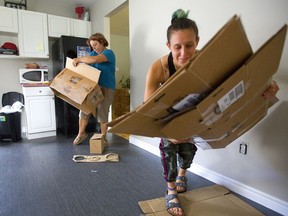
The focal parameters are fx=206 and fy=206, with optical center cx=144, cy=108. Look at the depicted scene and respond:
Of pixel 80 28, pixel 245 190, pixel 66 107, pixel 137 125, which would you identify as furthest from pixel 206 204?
pixel 80 28

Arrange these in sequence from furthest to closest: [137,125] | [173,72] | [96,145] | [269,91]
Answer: [96,145], [173,72], [269,91], [137,125]

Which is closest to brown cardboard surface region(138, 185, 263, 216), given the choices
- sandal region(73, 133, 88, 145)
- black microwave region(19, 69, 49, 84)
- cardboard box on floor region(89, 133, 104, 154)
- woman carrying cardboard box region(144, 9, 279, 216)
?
woman carrying cardboard box region(144, 9, 279, 216)

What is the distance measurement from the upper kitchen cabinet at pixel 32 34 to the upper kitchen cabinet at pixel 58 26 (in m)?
0.08

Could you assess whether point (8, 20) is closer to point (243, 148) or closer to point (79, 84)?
point (79, 84)

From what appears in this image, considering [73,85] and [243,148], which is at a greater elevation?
[73,85]

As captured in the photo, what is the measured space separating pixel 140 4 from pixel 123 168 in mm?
1863

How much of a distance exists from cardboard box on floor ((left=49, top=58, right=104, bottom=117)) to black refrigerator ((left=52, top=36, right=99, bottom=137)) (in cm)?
81

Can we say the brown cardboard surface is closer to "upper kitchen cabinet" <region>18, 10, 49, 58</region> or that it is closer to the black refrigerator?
the black refrigerator

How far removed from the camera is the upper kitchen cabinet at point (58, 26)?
10.8 ft

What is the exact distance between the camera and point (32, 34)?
314 cm

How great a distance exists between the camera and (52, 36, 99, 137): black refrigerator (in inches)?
117

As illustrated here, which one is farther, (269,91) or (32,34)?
(32,34)

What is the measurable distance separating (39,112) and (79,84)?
4.11ft

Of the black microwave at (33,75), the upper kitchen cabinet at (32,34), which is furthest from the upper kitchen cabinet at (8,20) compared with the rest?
the black microwave at (33,75)
